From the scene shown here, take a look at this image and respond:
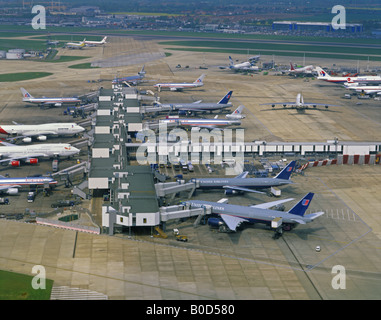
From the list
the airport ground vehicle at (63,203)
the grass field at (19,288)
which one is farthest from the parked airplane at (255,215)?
the grass field at (19,288)

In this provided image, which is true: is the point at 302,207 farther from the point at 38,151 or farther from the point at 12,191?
the point at 38,151

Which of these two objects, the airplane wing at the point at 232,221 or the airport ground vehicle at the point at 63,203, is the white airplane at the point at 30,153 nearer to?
the airport ground vehicle at the point at 63,203

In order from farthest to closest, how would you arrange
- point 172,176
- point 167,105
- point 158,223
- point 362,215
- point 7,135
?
point 167,105 → point 7,135 → point 172,176 → point 362,215 → point 158,223

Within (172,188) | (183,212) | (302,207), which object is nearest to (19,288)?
(183,212)

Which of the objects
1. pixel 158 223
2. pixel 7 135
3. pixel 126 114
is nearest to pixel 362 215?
pixel 158 223

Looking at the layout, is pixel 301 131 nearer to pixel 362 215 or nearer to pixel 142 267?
pixel 362 215

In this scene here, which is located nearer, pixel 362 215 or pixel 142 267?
pixel 142 267

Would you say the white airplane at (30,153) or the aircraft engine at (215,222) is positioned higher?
the white airplane at (30,153)
